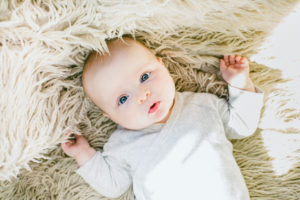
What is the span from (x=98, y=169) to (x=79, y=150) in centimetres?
9

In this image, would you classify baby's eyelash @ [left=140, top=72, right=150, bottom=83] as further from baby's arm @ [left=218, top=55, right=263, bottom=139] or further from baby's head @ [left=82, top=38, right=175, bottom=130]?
baby's arm @ [left=218, top=55, right=263, bottom=139]

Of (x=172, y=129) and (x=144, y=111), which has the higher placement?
(x=144, y=111)

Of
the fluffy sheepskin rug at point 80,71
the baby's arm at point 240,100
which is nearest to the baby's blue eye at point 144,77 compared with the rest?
the fluffy sheepskin rug at point 80,71

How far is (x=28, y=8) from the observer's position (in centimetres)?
76

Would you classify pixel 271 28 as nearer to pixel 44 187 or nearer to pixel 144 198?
pixel 144 198

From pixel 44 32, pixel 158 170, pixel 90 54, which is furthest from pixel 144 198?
pixel 44 32

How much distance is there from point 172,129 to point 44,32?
1.59 ft

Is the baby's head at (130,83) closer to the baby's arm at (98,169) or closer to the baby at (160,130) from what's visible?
the baby at (160,130)

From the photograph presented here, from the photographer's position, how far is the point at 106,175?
0.97m

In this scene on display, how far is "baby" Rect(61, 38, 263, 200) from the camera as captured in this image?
84 cm

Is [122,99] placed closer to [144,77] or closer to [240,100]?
[144,77]

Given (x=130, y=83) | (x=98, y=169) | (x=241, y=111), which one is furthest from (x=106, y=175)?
(x=241, y=111)

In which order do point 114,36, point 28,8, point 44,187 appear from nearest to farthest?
point 28,8 → point 114,36 → point 44,187

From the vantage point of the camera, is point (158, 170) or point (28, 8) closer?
point (28, 8)
